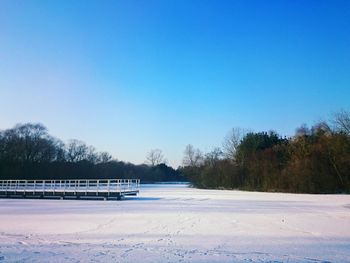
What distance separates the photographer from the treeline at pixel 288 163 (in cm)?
5269

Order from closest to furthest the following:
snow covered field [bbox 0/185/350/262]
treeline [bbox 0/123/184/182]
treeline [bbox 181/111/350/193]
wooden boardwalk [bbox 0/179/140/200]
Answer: snow covered field [bbox 0/185/350/262], wooden boardwalk [bbox 0/179/140/200], treeline [bbox 181/111/350/193], treeline [bbox 0/123/184/182]

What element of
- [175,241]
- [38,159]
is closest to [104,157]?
[38,159]

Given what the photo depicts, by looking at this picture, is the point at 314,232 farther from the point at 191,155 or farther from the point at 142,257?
the point at 191,155

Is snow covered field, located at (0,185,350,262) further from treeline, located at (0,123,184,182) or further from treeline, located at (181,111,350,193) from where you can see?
treeline, located at (0,123,184,182)

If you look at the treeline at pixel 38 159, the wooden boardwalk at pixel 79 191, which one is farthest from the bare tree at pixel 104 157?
the wooden boardwalk at pixel 79 191

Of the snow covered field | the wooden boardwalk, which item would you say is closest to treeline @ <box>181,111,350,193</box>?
the wooden boardwalk

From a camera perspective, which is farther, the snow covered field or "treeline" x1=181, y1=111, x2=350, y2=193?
"treeline" x1=181, y1=111, x2=350, y2=193

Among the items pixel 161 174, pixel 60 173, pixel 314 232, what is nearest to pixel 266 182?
pixel 60 173

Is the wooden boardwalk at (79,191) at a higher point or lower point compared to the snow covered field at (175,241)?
higher

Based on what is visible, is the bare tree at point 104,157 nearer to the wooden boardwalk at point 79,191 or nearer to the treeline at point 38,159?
the treeline at point 38,159

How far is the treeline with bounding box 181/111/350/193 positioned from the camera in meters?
52.7

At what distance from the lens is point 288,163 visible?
58531 millimetres

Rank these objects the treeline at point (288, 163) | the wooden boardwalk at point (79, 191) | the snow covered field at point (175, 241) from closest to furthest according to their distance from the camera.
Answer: the snow covered field at point (175, 241), the wooden boardwalk at point (79, 191), the treeline at point (288, 163)

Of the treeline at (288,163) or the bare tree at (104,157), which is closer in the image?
the treeline at (288,163)
